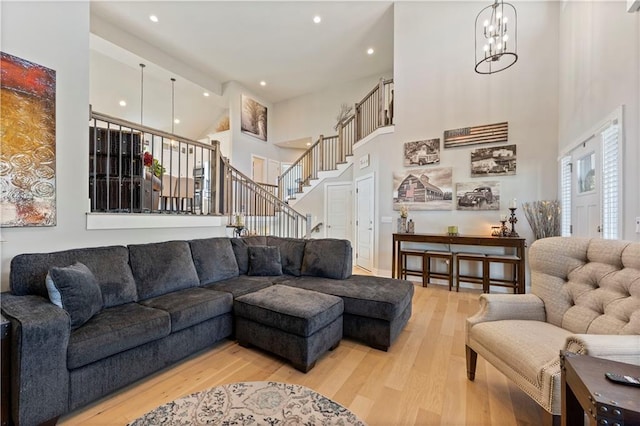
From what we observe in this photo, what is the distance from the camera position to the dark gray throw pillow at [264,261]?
11.2 ft

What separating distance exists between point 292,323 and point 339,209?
5198 mm

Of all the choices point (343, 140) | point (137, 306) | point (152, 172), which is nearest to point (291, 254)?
point (137, 306)

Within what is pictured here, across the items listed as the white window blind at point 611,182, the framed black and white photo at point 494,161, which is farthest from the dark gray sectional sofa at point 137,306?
the framed black and white photo at point 494,161

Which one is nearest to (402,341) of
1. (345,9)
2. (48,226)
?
(48,226)

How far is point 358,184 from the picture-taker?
20.5ft

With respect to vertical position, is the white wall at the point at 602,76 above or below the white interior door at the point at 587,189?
above

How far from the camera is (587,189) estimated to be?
3.26m

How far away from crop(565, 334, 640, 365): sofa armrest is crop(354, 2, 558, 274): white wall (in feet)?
12.0

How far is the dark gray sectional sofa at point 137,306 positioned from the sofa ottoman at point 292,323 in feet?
0.63

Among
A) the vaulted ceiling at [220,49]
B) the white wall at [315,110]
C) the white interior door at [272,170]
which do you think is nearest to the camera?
the vaulted ceiling at [220,49]

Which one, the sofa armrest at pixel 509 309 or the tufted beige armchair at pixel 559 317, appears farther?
the sofa armrest at pixel 509 309

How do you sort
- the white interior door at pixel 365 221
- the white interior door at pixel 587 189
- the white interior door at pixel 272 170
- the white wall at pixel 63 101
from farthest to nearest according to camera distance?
the white interior door at pixel 272 170
the white interior door at pixel 365 221
the white interior door at pixel 587 189
the white wall at pixel 63 101

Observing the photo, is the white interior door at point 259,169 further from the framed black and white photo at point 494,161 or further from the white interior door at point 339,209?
the framed black and white photo at point 494,161

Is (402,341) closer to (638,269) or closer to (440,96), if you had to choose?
(638,269)
